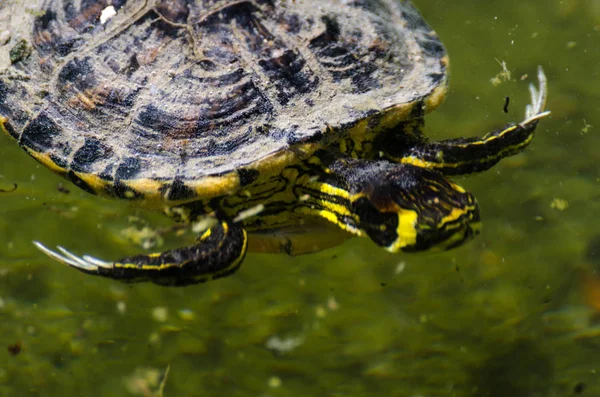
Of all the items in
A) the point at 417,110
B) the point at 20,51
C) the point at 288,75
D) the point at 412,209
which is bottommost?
the point at 412,209

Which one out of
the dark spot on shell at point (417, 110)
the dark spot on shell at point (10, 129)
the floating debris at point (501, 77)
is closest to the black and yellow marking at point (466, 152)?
the dark spot on shell at point (417, 110)

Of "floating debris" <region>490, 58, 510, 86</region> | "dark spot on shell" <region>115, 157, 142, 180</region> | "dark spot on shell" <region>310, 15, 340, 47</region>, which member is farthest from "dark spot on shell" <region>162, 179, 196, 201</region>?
"floating debris" <region>490, 58, 510, 86</region>

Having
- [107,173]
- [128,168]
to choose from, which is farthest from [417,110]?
[107,173]

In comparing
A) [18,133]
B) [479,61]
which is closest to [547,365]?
[479,61]

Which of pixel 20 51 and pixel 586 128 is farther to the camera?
pixel 586 128

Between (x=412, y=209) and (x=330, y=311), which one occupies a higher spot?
(x=412, y=209)

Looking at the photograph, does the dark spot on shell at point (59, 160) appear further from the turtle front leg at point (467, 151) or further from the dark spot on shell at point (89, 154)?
the turtle front leg at point (467, 151)

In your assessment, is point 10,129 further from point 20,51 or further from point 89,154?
point 89,154
